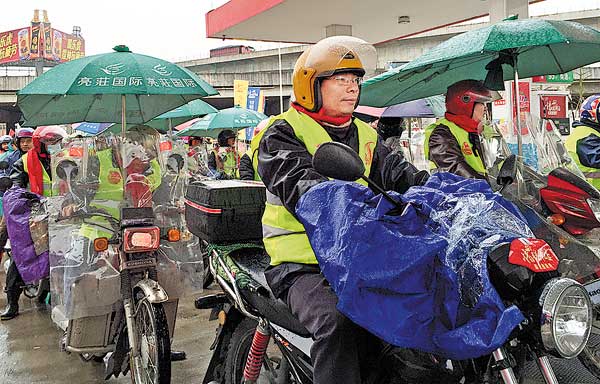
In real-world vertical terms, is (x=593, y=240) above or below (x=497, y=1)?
below

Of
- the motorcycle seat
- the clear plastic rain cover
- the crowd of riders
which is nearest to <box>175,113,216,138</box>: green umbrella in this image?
the clear plastic rain cover

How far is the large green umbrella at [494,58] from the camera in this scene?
421cm

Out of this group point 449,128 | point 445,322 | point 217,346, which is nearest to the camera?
point 445,322

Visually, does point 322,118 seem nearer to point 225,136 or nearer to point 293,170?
point 293,170

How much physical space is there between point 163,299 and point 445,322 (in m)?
2.37

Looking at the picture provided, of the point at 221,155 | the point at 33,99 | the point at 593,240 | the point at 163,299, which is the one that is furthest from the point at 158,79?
the point at 221,155

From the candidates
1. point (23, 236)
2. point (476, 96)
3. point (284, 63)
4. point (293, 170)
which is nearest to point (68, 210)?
point (23, 236)

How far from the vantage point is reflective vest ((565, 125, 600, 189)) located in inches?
212

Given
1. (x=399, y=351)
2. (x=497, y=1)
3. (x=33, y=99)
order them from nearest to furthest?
(x=399, y=351) → (x=33, y=99) → (x=497, y=1)

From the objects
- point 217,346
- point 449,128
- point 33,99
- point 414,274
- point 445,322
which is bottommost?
point 217,346

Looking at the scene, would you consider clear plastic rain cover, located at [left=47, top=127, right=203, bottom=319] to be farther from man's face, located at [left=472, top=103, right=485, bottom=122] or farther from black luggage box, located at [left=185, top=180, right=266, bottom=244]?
man's face, located at [left=472, top=103, right=485, bottom=122]

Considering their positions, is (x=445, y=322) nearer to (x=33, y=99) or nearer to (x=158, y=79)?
(x=158, y=79)

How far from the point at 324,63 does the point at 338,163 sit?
0.94 meters

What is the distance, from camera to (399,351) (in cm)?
210
